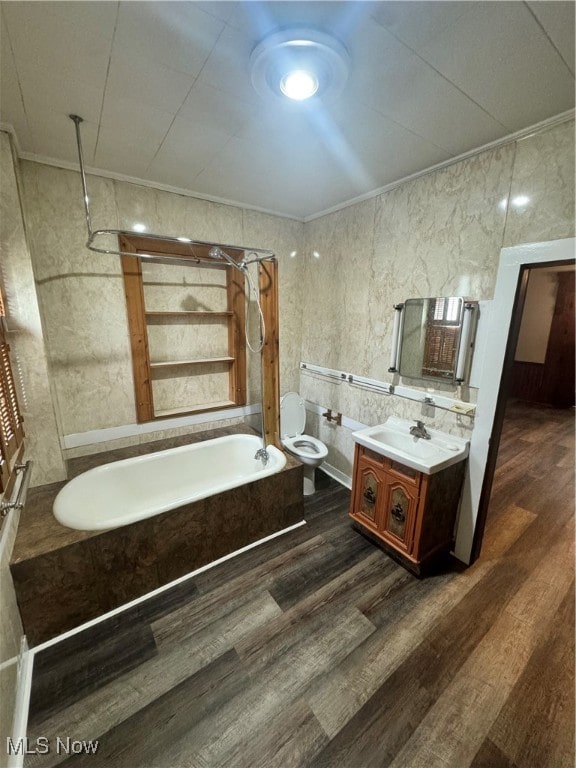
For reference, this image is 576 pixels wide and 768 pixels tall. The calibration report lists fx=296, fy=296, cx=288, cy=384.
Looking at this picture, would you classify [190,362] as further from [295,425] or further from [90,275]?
[295,425]

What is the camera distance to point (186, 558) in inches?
74.0

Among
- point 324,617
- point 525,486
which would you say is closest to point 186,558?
point 324,617

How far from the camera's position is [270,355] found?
95.7 inches

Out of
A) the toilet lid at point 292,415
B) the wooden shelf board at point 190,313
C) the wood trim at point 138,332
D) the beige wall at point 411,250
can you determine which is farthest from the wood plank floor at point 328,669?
the wooden shelf board at point 190,313

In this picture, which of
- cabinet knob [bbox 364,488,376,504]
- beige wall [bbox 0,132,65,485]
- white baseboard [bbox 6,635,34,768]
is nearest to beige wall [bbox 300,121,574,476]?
cabinet knob [bbox 364,488,376,504]

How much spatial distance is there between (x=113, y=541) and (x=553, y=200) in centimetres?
284

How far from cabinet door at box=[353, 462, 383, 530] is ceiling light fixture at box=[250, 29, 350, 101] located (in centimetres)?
203

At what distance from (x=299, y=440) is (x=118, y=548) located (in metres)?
1.66

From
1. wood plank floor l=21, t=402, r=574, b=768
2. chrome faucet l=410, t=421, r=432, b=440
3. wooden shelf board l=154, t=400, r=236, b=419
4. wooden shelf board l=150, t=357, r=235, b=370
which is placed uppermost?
wooden shelf board l=150, t=357, r=235, b=370

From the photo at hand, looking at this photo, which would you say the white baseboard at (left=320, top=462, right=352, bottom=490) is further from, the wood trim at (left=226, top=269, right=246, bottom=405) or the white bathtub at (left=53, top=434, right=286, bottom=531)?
the wood trim at (left=226, top=269, right=246, bottom=405)

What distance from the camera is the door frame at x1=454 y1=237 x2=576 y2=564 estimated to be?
1.50 meters

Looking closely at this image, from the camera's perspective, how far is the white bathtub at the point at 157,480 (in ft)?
6.02

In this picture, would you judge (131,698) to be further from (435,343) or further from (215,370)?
(435,343)

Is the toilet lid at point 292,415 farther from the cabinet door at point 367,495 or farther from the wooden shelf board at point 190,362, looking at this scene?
the cabinet door at point 367,495
